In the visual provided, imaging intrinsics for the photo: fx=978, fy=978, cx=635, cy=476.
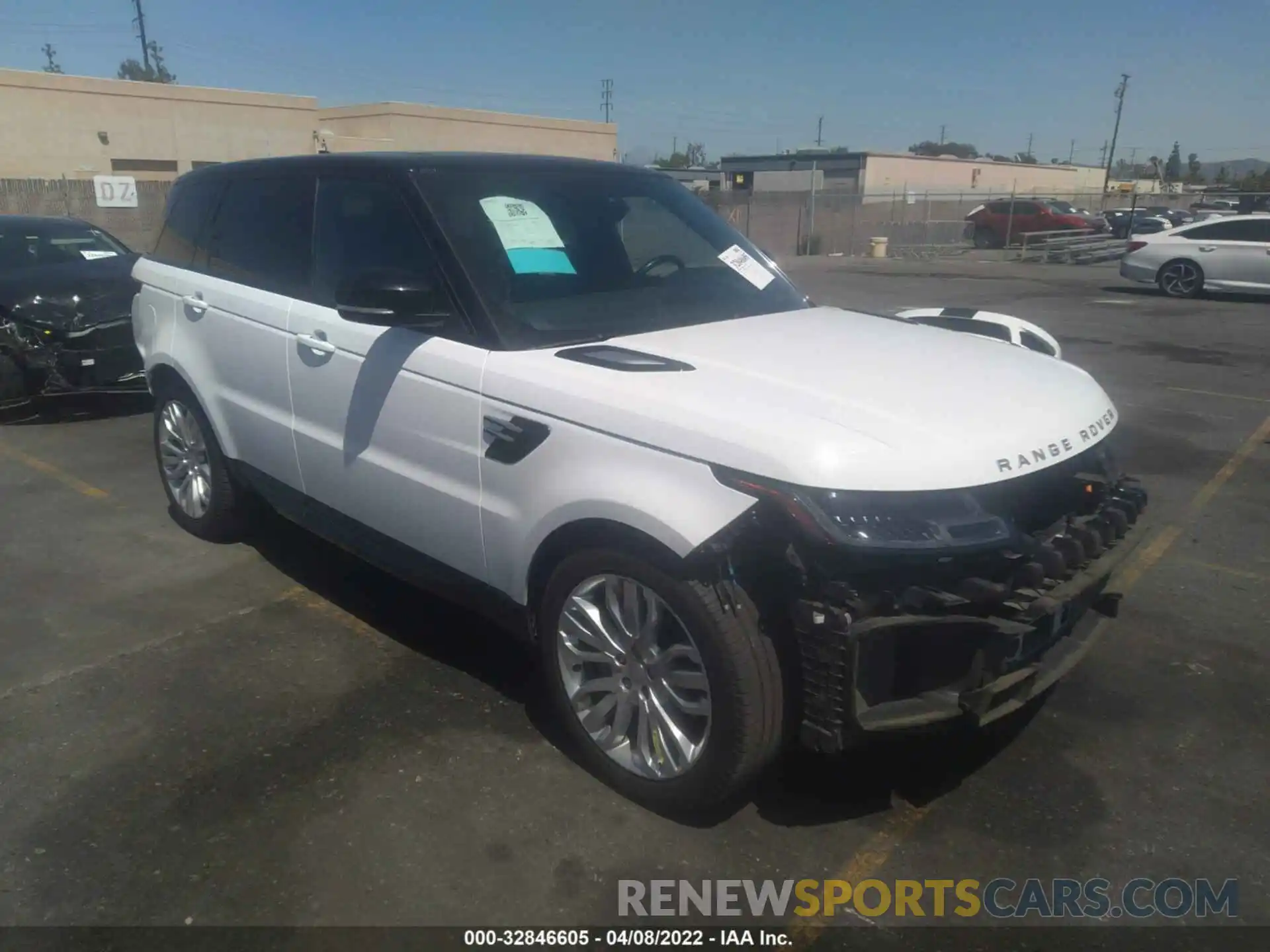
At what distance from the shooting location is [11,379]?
7.66 meters

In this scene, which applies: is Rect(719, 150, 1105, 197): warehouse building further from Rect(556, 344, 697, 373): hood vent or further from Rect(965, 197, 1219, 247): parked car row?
Rect(556, 344, 697, 373): hood vent

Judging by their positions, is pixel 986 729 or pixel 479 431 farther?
pixel 986 729

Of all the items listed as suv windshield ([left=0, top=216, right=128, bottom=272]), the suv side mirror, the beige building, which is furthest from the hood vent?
the beige building

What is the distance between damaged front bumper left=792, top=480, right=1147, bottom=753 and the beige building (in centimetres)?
3168

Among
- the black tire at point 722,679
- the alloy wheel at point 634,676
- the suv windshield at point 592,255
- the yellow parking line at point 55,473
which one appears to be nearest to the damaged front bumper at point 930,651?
the black tire at point 722,679

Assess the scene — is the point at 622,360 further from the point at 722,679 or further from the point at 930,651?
the point at 930,651

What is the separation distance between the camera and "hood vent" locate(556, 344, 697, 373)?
9.91 ft

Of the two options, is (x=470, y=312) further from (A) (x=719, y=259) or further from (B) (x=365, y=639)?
(B) (x=365, y=639)

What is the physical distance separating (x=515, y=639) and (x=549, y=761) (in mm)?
938

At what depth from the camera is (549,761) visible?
10.8 ft

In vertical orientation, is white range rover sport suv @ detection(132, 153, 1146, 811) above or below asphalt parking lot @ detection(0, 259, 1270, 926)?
above

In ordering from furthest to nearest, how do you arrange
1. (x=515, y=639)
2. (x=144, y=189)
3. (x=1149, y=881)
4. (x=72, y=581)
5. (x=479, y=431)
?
(x=144, y=189), (x=72, y=581), (x=515, y=639), (x=479, y=431), (x=1149, y=881)

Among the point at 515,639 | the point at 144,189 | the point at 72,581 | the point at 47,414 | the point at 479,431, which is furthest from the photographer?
the point at 144,189

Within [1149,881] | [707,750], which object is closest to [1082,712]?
[1149,881]
